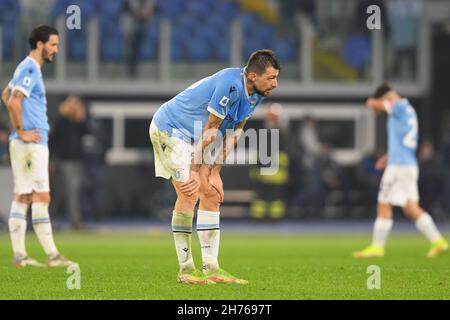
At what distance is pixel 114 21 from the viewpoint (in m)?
26.3

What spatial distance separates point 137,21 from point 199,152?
56.0ft

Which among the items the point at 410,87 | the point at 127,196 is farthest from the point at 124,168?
the point at 410,87

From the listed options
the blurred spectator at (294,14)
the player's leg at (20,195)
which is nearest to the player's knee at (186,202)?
the player's leg at (20,195)

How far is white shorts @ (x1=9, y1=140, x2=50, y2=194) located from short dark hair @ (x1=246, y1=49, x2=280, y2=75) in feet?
10.1

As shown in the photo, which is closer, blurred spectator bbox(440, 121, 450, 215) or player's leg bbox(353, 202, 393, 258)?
player's leg bbox(353, 202, 393, 258)

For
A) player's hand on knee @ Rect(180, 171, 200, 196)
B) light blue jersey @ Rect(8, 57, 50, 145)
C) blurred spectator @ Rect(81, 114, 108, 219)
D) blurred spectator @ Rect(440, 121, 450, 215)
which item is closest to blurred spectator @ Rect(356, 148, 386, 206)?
blurred spectator @ Rect(440, 121, 450, 215)

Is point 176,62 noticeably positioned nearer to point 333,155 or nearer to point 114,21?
point 114,21

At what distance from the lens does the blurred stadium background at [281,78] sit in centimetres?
2464

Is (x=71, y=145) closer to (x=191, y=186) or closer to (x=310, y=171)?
(x=310, y=171)

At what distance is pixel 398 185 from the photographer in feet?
47.3

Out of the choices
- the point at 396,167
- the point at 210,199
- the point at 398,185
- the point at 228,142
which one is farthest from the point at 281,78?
the point at 210,199

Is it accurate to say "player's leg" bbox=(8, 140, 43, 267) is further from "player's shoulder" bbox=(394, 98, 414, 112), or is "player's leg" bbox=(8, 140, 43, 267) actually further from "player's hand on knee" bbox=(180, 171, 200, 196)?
"player's shoulder" bbox=(394, 98, 414, 112)

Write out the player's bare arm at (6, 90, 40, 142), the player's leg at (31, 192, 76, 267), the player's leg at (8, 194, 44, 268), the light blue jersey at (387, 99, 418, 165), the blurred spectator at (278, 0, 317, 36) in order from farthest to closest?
the blurred spectator at (278, 0, 317, 36)
the light blue jersey at (387, 99, 418, 165)
the player's leg at (8, 194, 44, 268)
the player's leg at (31, 192, 76, 267)
the player's bare arm at (6, 90, 40, 142)

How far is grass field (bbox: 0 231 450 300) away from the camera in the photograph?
9.05m
